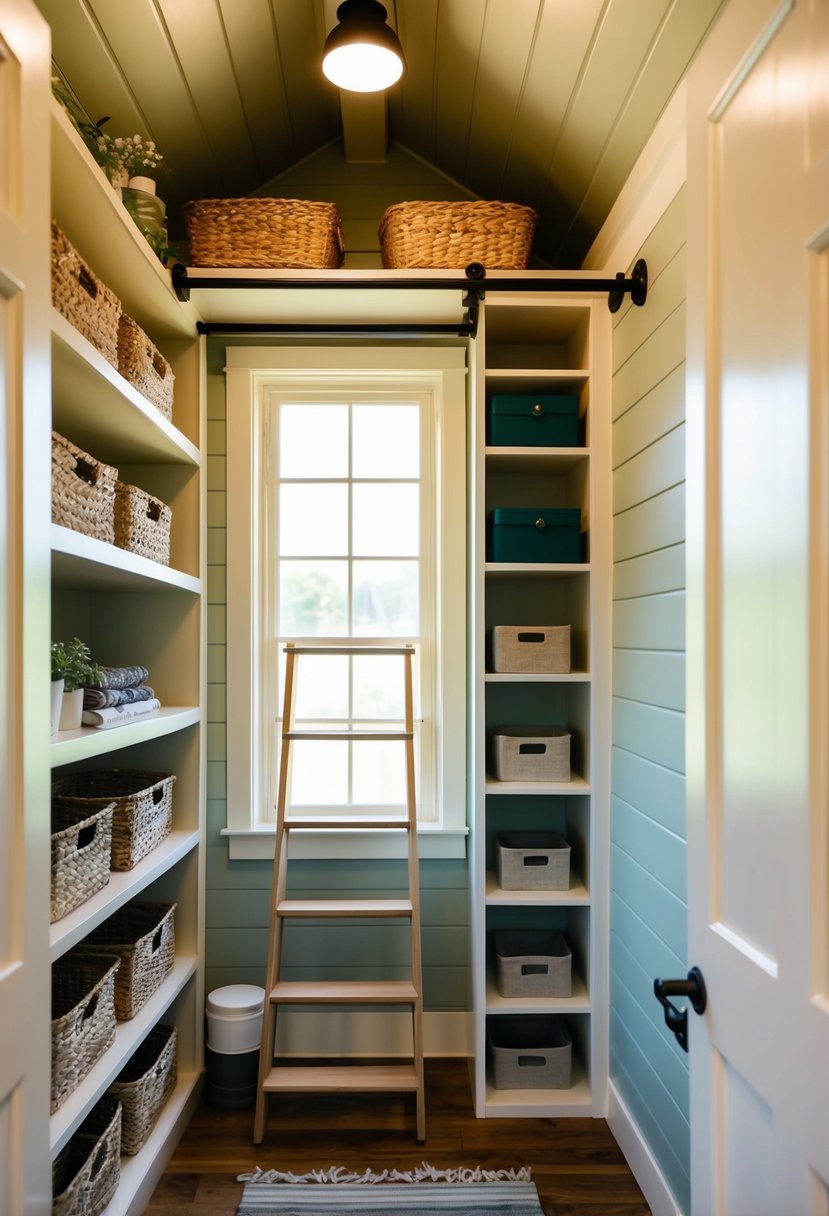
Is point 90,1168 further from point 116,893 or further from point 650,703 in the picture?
point 650,703

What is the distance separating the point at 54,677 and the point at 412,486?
1591 millimetres

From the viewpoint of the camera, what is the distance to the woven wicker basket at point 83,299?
Result: 1.68 metres

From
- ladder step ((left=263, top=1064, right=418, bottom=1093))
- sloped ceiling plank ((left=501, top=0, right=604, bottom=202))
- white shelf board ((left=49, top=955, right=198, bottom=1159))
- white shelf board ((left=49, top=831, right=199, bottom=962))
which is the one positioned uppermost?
sloped ceiling plank ((left=501, top=0, right=604, bottom=202))

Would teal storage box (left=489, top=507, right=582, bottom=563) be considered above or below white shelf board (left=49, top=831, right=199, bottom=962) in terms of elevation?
above

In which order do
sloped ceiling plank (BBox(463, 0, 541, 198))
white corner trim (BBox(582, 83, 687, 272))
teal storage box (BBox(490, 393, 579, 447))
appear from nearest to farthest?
white corner trim (BBox(582, 83, 687, 272))
sloped ceiling plank (BBox(463, 0, 541, 198))
teal storage box (BBox(490, 393, 579, 447))

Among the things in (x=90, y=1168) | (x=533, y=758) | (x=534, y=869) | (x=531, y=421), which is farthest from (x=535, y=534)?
(x=90, y=1168)

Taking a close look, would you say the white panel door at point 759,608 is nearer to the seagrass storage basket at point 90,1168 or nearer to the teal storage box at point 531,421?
the seagrass storage basket at point 90,1168

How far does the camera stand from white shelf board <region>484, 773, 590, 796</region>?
2590 mm

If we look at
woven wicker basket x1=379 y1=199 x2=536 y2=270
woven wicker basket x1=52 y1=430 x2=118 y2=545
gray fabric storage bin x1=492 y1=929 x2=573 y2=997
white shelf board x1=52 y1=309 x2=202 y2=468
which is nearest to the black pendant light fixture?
woven wicker basket x1=379 y1=199 x2=536 y2=270

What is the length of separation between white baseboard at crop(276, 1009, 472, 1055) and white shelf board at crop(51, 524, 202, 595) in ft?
4.98

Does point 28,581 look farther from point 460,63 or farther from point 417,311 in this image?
point 460,63

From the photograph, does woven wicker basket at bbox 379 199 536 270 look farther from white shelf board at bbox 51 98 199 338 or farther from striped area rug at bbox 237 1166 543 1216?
striped area rug at bbox 237 1166 543 1216

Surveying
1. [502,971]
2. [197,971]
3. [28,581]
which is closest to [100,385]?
[28,581]

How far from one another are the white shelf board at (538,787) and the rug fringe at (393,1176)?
3.34ft
